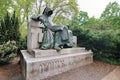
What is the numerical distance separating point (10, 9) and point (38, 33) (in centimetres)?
897

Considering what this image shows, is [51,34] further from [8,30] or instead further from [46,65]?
[8,30]

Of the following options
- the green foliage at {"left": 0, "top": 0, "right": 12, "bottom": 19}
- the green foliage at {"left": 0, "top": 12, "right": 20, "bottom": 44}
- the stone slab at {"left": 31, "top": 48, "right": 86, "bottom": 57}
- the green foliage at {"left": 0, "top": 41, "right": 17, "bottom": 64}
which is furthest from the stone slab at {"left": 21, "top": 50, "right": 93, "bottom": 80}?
the green foliage at {"left": 0, "top": 0, "right": 12, "bottom": 19}

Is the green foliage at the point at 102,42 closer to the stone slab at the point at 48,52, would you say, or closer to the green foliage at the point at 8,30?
the stone slab at the point at 48,52

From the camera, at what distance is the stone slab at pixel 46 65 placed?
13.5ft

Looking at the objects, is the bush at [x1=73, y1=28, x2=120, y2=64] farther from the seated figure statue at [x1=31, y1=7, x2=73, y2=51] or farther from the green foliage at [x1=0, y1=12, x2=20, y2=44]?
the green foliage at [x1=0, y1=12, x2=20, y2=44]

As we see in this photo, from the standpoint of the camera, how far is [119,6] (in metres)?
16.6

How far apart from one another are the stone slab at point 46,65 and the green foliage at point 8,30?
331 cm

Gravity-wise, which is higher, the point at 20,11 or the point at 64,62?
the point at 20,11

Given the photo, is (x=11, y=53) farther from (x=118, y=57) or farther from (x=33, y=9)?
(x=33, y=9)

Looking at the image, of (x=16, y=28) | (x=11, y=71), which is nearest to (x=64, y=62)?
(x=11, y=71)

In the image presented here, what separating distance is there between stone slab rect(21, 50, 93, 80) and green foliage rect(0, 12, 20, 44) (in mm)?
3312

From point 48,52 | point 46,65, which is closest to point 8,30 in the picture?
point 48,52

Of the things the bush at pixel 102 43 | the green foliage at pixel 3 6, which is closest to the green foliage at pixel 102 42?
the bush at pixel 102 43

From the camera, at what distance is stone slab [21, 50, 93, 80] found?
411 centimetres
